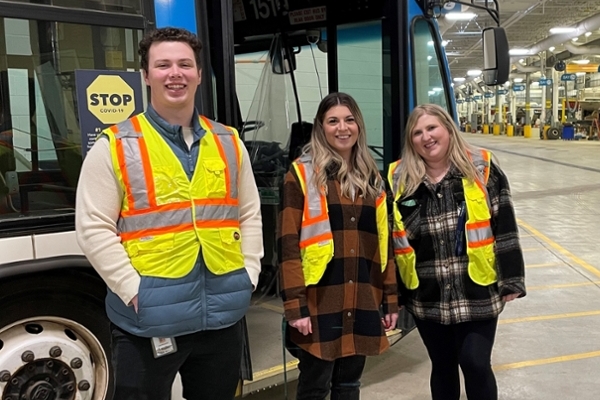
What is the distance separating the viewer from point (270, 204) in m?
3.81

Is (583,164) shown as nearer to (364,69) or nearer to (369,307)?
(364,69)

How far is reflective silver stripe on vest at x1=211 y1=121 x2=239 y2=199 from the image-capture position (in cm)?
176

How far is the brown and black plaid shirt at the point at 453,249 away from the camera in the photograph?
2260mm

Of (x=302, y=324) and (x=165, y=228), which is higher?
(x=165, y=228)

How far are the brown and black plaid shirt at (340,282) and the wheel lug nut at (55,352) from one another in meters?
0.87

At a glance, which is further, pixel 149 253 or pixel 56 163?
pixel 56 163

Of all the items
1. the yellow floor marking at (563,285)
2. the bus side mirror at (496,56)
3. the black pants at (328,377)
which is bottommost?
the yellow floor marking at (563,285)

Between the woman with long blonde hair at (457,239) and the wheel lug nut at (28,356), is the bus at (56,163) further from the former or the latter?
the woman with long blonde hair at (457,239)

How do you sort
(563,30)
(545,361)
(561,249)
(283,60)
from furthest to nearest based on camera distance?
1. (563,30)
2. (561,249)
3. (283,60)
4. (545,361)

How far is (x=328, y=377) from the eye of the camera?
230 centimetres

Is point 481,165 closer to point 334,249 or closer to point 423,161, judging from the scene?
point 423,161

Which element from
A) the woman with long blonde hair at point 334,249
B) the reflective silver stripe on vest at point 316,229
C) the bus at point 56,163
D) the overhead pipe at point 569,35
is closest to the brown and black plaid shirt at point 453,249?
the woman with long blonde hair at point 334,249

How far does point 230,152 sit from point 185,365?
70cm

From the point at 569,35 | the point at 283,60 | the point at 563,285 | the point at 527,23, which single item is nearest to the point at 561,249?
the point at 563,285
